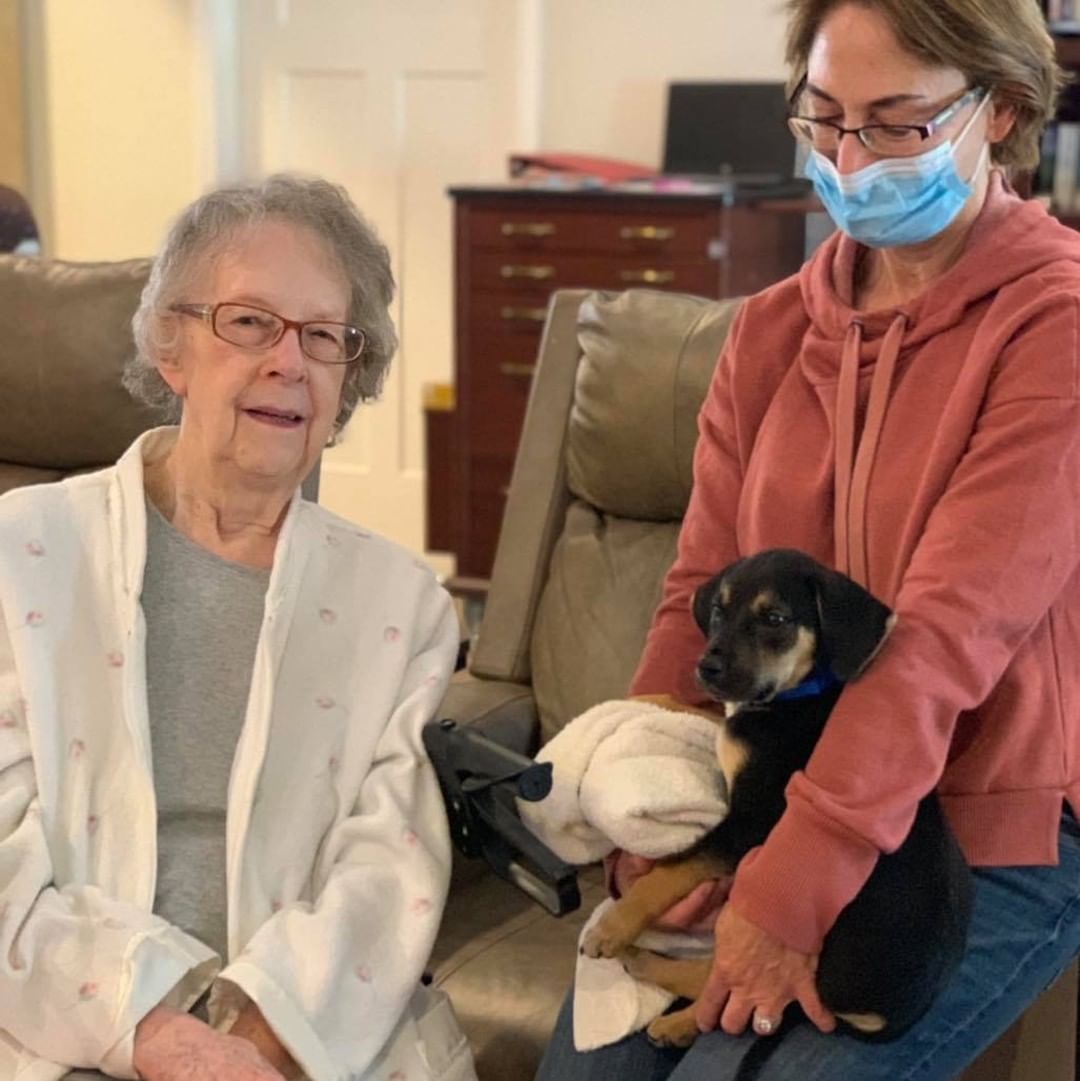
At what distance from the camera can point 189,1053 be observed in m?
1.45

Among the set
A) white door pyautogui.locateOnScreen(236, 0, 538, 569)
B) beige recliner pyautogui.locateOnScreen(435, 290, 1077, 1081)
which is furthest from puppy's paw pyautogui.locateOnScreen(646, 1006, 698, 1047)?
white door pyautogui.locateOnScreen(236, 0, 538, 569)

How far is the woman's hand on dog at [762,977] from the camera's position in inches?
56.3

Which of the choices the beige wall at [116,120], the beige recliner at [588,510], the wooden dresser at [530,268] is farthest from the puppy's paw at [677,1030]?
the beige wall at [116,120]

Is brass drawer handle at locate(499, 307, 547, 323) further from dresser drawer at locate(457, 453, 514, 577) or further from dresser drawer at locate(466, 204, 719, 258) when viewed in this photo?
dresser drawer at locate(457, 453, 514, 577)

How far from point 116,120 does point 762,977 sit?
14.4ft

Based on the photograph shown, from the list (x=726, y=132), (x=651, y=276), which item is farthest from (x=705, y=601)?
(x=726, y=132)

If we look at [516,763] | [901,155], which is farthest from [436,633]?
[901,155]

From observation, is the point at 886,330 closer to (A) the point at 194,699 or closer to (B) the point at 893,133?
(B) the point at 893,133

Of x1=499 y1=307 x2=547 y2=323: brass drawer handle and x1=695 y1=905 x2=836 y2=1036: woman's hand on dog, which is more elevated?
x1=499 y1=307 x2=547 y2=323: brass drawer handle

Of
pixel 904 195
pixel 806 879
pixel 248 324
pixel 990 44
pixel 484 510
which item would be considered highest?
pixel 990 44

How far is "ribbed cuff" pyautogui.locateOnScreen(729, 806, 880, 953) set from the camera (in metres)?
1.40

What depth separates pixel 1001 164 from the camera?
1.63 metres

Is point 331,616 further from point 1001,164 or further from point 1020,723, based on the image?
point 1001,164

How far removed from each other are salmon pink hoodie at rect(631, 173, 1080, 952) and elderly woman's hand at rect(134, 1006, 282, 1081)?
45 centimetres
